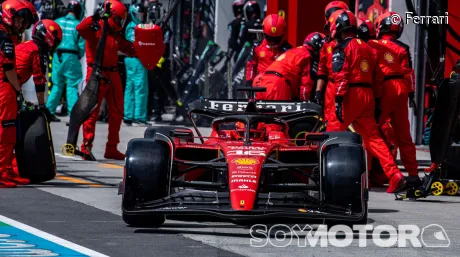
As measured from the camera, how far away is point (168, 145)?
10.6 metres

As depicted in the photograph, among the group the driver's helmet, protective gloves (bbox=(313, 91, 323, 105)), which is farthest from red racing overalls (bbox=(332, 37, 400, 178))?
the driver's helmet

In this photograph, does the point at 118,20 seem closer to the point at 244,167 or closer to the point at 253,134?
the point at 253,134

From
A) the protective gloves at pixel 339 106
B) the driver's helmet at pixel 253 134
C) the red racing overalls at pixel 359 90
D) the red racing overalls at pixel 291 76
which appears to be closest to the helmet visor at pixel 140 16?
the red racing overalls at pixel 291 76

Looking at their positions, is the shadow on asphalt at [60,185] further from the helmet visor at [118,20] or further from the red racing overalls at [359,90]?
the helmet visor at [118,20]

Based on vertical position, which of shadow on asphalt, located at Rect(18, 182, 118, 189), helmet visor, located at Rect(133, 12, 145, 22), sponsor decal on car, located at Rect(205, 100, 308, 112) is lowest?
shadow on asphalt, located at Rect(18, 182, 118, 189)

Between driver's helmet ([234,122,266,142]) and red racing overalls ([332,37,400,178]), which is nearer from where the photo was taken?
driver's helmet ([234,122,266,142])

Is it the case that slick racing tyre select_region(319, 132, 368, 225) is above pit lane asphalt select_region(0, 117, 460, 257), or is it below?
above

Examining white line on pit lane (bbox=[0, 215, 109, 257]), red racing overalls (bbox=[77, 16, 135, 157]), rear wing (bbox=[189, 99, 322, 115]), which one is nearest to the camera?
white line on pit lane (bbox=[0, 215, 109, 257])

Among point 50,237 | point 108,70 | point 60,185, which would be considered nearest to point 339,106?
point 60,185

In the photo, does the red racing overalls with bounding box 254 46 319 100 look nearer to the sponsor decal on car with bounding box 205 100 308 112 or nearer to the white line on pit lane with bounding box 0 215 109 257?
the sponsor decal on car with bounding box 205 100 308 112

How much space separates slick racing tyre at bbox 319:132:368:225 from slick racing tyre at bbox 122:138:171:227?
1.28 m

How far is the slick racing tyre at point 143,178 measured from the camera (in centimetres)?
1023

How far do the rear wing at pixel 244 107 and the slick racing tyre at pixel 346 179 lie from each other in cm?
152

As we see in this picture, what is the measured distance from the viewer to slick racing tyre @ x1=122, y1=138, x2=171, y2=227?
1023 centimetres
